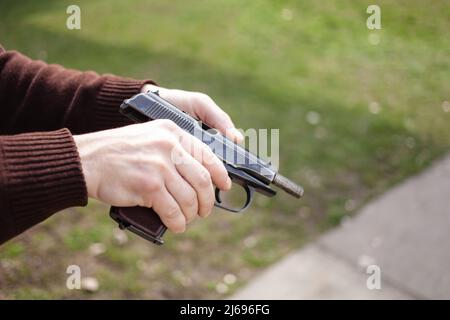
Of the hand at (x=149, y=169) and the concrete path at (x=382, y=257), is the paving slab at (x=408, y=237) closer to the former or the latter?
the concrete path at (x=382, y=257)

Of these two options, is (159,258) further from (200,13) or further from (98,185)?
(200,13)

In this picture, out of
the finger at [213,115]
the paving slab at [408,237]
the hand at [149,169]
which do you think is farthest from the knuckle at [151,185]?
the paving slab at [408,237]

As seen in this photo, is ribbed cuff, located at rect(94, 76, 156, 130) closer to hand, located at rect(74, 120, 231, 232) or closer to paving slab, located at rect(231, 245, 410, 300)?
hand, located at rect(74, 120, 231, 232)

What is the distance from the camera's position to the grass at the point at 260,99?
3691 millimetres

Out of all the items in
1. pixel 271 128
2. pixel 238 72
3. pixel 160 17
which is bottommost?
pixel 271 128

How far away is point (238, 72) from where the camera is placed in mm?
6008

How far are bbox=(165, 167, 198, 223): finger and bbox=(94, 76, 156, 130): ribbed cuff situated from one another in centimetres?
59

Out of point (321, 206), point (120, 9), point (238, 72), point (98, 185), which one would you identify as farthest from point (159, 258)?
point (120, 9)

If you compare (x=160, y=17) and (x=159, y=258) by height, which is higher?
(x=160, y=17)

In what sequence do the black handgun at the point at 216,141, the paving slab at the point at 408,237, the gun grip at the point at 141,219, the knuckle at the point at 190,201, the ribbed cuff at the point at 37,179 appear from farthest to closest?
the paving slab at the point at 408,237 < the black handgun at the point at 216,141 < the gun grip at the point at 141,219 < the knuckle at the point at 190,201 < the ribbed cuff at the point at 37,179
